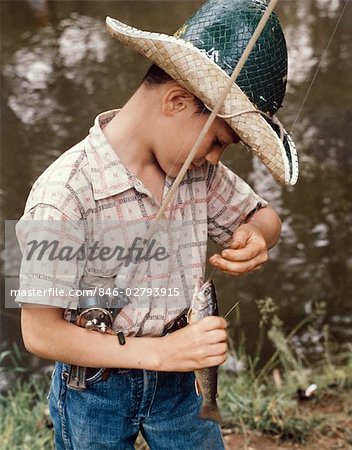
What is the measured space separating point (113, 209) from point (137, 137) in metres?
0.20

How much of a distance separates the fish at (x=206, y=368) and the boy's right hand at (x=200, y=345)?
0.05 m

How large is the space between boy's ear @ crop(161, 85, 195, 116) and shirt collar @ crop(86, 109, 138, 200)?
17cm

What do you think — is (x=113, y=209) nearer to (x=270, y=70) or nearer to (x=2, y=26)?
(x=270, y=70)

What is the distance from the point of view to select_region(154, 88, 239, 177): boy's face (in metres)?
2.09

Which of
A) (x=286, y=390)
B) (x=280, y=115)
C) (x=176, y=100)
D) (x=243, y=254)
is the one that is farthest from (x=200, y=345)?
(x=280, y=115)

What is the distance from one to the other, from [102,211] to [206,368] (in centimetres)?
47

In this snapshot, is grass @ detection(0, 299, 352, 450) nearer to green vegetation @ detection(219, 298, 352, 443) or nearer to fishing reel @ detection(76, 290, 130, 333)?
green vegetation @ detection(219, 298, 352, 443)

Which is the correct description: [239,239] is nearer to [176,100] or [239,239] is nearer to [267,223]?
[267,223]

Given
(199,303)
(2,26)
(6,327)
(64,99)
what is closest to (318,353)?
(6,327)

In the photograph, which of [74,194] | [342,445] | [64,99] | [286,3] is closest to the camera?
[74,194]

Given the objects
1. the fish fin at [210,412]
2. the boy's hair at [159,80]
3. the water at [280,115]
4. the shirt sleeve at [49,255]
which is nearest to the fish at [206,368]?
the fish fin at [210,412]

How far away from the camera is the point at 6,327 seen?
4.52m

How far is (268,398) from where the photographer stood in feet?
11.8

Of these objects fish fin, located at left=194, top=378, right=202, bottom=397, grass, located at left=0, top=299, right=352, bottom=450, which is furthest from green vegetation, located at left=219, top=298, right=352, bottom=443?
fish fin, located at left=194, top=378, right=202, bottom=397
